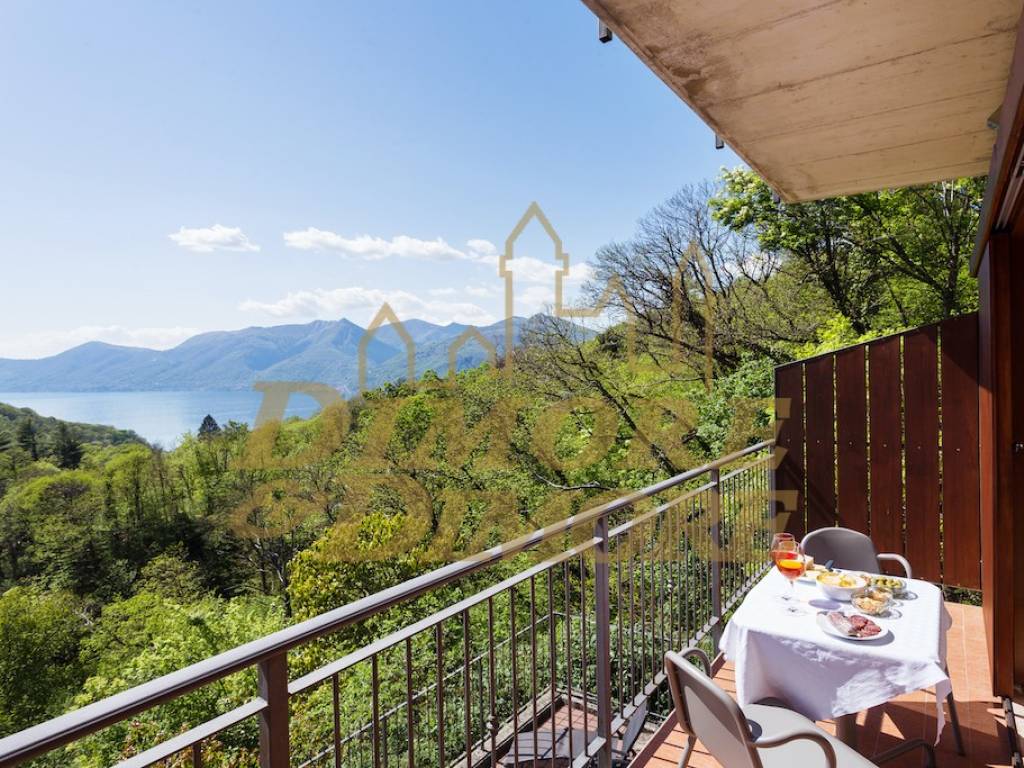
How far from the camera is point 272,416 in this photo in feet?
83.8

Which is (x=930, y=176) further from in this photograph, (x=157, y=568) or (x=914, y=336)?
(x=157, y=568)

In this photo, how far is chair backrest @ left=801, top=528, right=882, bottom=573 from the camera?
279 cm

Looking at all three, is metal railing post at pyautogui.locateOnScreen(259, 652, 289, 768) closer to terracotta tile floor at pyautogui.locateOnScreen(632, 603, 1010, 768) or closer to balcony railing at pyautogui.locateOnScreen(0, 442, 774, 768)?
balcony railing at pyautogui.locateOnScreen(0, 442, 774, 768)

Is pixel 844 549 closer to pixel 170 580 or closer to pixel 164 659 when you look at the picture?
pixel 164 659

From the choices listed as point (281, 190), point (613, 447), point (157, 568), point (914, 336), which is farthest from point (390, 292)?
point (914, 336)

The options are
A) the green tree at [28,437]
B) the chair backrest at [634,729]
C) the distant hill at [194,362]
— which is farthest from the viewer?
the distant hill at [194,362]

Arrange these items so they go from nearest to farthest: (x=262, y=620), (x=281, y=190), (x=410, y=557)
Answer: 1. (x=410, y=557)
2. (x=262, y=620)
3. (x=281, y=190)

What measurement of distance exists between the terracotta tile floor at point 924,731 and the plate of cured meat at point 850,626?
67cm

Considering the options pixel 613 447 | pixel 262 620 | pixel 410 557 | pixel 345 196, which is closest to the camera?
pixel 613 447

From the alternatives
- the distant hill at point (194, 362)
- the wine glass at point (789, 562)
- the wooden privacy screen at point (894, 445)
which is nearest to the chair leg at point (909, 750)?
A: the wine glass at point (789, 562)

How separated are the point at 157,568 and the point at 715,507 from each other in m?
28.1

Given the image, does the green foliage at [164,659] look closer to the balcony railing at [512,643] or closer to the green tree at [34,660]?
the green tree at [34,660]

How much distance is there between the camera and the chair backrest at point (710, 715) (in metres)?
1.43

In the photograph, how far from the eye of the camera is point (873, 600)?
2.08m
